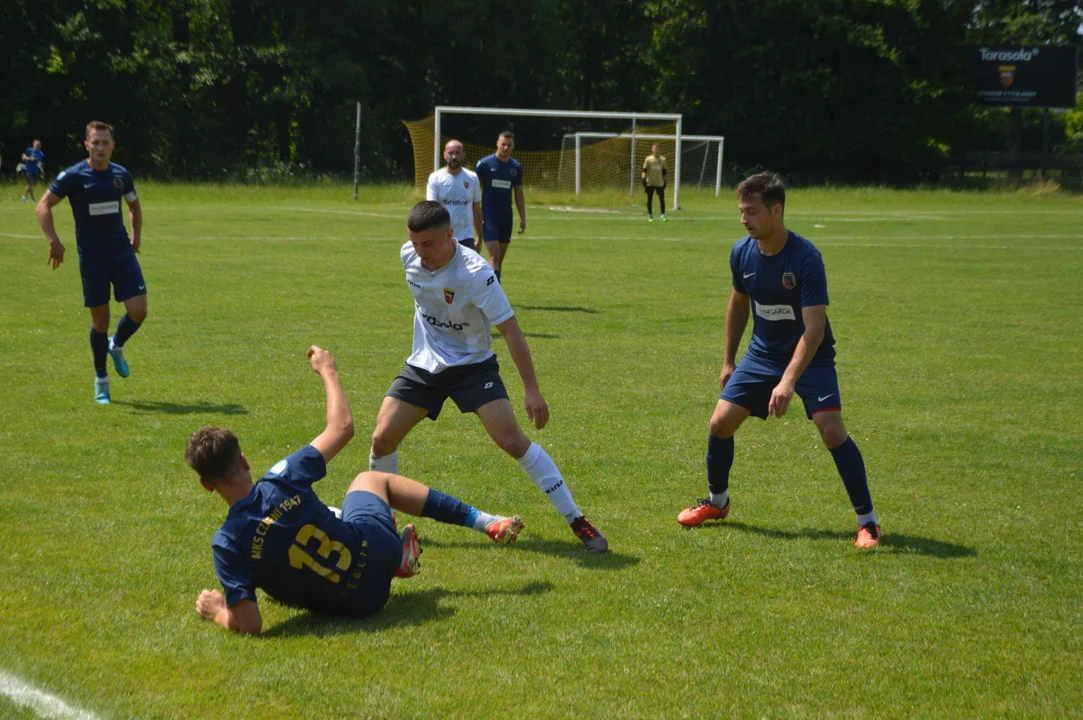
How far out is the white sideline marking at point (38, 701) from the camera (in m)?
3.85

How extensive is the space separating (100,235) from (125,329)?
2.92 ft

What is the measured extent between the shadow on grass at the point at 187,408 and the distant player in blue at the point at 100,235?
0.98 feet

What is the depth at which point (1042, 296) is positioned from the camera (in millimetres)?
16562

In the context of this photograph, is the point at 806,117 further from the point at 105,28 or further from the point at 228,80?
the point at 105,28

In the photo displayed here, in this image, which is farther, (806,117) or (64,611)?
(806,117)

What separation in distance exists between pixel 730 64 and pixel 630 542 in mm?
55576

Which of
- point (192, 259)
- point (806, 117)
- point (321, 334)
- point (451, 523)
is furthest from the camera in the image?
point (806, 117)

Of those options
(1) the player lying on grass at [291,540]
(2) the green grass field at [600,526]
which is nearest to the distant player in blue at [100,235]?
(2) the green grass field at [600,526]

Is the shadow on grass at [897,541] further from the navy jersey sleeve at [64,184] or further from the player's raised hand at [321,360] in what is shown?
the navy jersey sleeve at [64,184]

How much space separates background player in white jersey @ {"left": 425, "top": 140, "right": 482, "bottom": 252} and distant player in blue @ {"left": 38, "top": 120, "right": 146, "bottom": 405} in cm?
468

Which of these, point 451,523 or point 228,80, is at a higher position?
point 228,80

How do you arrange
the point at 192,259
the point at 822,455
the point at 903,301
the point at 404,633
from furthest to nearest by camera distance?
1. the point at 192,259
2. the point at 903,301
3. the point at 822,455
4. the point at 404,633

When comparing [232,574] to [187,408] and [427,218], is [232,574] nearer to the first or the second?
[427,218]

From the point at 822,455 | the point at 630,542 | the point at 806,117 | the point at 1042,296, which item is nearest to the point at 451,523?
the point at 630,542
